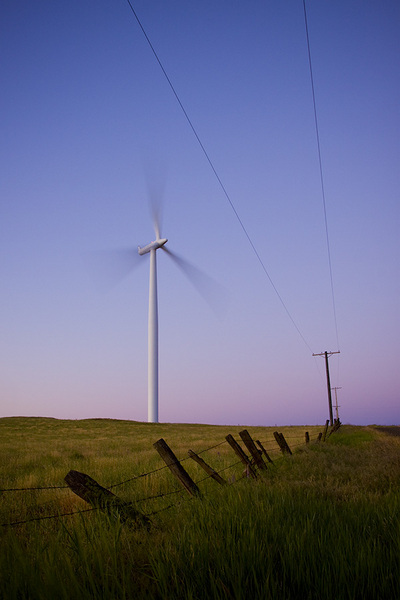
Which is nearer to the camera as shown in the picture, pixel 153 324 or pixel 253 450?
pixel 253 450

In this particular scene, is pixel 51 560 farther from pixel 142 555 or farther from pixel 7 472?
pixel 7 472

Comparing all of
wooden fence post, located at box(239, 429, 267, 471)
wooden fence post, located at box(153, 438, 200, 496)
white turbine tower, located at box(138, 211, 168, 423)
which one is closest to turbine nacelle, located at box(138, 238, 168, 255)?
white turbine tower, located at box(138, 211, 168, 423)

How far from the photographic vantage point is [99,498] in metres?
4.25

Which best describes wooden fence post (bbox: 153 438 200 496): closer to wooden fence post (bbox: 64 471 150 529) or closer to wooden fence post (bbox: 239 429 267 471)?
wooden fence post (bbox: 64 471 150 529)

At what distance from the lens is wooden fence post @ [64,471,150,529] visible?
13.5ft

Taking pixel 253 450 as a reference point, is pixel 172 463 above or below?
above

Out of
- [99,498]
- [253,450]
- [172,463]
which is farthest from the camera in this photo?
[253,450]

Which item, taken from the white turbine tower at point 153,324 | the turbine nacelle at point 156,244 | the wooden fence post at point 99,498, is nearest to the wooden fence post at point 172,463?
the wooden fence post at point 99,498

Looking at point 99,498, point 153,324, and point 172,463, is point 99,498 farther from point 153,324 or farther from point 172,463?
point 153,324

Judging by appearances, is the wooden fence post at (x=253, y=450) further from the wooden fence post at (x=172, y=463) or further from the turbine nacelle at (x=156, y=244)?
the turbine nacelle at (x=156, y=244)

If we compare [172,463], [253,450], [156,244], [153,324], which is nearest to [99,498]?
[172,463]

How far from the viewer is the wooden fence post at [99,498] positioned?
412 centimetres

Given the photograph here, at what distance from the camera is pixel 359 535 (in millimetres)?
3236

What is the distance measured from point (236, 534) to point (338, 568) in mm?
875
